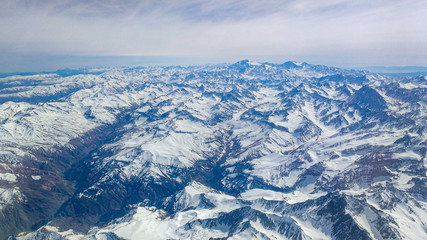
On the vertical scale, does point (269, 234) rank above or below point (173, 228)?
above

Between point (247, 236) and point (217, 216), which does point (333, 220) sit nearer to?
point (247, 236)

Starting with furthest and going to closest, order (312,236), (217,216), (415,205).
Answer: (217,216) < (415,205) < (312,236)

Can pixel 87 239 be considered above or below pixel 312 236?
below

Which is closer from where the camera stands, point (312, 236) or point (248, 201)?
point (312, 236)

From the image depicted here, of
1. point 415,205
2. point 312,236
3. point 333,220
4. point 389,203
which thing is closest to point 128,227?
point 312,236

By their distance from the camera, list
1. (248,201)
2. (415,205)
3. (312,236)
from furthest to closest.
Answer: (248,201) < (415,205) < (312,236)

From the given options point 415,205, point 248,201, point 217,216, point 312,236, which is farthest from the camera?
point 248,201

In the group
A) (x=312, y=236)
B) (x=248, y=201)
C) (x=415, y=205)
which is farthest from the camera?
(x=248, y=201)

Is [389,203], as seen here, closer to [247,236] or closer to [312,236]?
[312,236]

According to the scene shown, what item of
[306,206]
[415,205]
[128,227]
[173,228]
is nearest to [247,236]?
[306,206]
